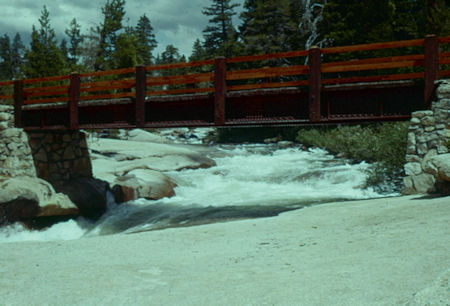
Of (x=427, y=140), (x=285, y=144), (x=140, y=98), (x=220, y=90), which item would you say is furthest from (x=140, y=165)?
(x=285, y=144)

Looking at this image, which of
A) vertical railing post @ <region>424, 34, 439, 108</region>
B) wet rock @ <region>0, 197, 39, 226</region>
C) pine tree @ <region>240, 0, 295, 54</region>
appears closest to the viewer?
vertical railing post @ <region>424, 34, 439, 108</region>

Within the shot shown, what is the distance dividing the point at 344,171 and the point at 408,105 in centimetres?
664

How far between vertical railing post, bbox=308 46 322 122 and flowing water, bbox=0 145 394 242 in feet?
9.21

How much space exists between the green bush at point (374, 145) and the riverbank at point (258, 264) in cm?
618

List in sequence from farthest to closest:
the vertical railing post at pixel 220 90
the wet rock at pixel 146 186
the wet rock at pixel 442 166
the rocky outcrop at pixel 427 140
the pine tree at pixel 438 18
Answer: the pine tree at pixel 438 18, the wet rock at pixel 146 186, the vertical railing post at pixel 220 90, the rocky outcrop at pixel 427 140, the wet rock at pixel 442 166

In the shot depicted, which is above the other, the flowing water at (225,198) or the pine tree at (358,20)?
the pine tree at (358,20)

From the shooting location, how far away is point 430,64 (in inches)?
391

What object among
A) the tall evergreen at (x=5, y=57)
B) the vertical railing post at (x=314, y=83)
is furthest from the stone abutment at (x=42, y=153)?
the tall evergreen at (x=5, y=57)

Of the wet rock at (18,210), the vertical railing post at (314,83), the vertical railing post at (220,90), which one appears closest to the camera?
the vertical railing post at (314,83)

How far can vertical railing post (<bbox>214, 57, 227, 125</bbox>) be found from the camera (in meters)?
10.9

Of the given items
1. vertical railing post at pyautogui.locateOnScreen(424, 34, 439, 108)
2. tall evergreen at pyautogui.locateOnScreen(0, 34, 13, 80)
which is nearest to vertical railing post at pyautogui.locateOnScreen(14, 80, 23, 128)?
vertical railing post at pyautogui.locateOnScreen(424, 34, 439, 108)

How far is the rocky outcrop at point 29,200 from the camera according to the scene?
39.0 feet

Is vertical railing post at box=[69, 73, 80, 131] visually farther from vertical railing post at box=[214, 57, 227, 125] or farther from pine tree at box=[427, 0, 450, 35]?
pine tree at box=[427, 0, 450, 35]

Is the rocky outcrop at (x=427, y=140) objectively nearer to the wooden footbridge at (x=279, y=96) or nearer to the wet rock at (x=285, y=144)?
the wooden footbridge at (x=279, y=96)
